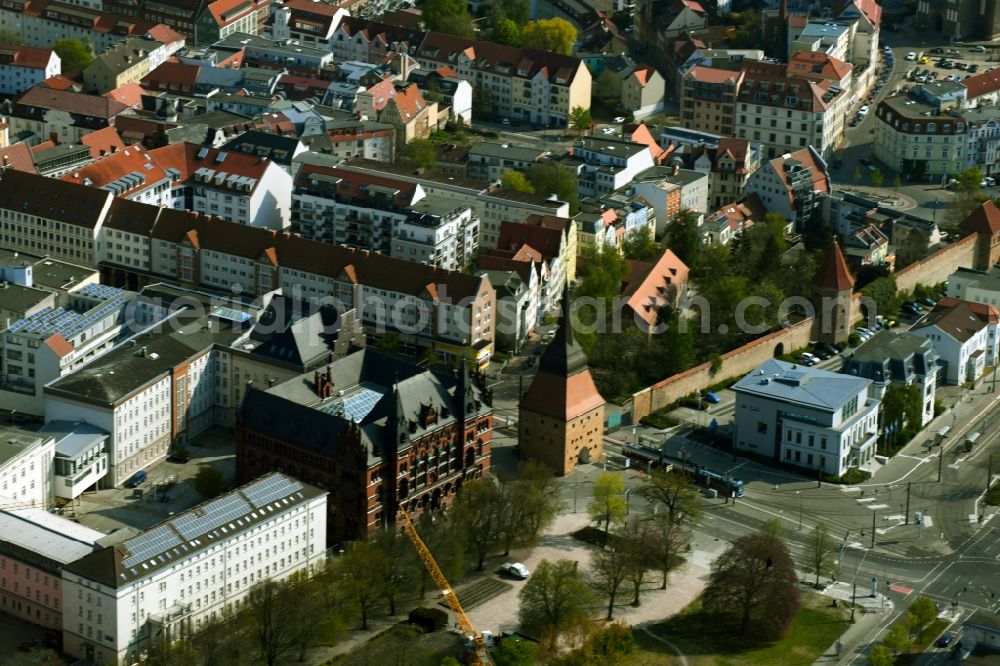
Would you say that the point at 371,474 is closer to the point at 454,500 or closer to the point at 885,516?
the point at 454,500

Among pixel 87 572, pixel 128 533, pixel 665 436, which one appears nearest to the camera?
pixel 87 572

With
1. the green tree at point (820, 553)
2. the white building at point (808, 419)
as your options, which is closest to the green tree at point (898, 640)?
the green tree at point (820, 553)

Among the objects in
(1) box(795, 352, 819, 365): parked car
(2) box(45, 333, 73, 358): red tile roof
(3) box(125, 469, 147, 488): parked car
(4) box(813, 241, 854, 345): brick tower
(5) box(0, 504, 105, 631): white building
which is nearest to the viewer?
(5) box(0, 504, 105, 631): white building

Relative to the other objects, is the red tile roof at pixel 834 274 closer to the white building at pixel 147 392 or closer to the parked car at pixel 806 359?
the parked car at pixel 806 359

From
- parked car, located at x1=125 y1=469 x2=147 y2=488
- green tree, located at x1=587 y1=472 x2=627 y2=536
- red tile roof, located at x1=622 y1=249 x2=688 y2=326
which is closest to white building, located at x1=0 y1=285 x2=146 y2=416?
parked car, located at x1=125 y1=469 x2=147 y2=488

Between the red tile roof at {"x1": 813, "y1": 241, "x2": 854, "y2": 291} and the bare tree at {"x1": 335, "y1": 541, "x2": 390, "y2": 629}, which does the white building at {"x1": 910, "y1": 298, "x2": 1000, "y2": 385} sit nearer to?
the red tile roof at {"x1": 813, "y1": 241, "x2": 854, "y2": 291}

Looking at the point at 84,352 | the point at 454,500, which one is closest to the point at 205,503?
the point at 454,500

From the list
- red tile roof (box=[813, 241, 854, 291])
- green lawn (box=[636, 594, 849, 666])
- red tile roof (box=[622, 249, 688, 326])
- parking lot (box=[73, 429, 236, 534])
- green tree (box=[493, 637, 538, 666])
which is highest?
red tile roof (box=[813, 241, 854, 291])
